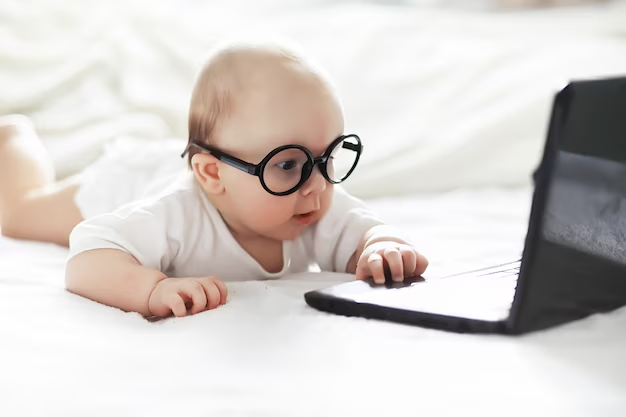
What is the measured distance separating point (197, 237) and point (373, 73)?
32.2 inches

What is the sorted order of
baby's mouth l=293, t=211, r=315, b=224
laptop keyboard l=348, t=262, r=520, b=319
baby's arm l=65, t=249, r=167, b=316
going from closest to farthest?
laptop keyboard l=348, t=262, r=520, b=319 < baby's arm l=65, t=249, r=167, b=316 < baby's mouth l=293, t=211, r=315, b=224

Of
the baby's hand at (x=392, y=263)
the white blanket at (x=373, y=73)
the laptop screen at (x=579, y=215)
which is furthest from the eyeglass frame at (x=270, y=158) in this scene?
the white blanket at (x=373, y=73)

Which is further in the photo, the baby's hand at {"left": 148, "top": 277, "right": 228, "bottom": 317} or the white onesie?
the white onesie

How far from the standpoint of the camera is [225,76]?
89 cm

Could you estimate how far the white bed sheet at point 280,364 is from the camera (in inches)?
22.1

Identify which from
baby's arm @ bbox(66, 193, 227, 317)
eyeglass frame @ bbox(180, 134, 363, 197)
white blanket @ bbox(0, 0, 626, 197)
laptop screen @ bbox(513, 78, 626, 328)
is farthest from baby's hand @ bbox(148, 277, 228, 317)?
white blanket @ bbox(0, 0, 626, 197)

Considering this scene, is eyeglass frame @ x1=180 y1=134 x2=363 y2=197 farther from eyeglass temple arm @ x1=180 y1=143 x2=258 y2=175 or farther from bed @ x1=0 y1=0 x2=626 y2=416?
bed @ x1=0 y1=0 x2=626 y2=416

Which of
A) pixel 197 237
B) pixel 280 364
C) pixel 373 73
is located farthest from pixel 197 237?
pixel 373 73

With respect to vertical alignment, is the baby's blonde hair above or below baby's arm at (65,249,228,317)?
above

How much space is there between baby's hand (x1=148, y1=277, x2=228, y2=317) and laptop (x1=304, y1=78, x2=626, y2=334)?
0.32 ft

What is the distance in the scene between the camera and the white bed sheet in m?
0.56

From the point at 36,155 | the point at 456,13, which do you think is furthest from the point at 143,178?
the point at 456,13

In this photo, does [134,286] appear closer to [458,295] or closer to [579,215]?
[458,295]

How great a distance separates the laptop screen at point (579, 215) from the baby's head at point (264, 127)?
32cm
